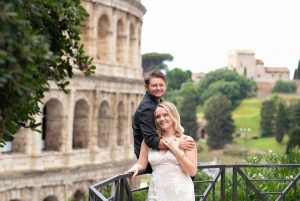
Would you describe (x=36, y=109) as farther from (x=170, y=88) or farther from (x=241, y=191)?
(x=170, y=88)

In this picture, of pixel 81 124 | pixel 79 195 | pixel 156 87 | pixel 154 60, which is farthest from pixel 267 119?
pixel 156 87

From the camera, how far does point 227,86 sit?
104 metres

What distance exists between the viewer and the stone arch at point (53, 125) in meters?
29.2

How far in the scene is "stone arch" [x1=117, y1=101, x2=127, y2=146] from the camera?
111ft

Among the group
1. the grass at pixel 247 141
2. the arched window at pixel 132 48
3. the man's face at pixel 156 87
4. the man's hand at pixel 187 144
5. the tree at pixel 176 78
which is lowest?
the grass at pixel 247 141

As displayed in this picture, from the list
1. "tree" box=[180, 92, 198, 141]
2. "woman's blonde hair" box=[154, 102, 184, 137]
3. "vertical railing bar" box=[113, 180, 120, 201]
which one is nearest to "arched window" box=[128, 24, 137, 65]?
"woman's blonde hair" box=[154, 102, 184, 137]

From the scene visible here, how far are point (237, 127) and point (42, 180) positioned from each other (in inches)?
2650

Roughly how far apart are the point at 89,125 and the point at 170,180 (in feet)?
81.1

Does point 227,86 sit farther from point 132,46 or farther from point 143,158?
point 143,158

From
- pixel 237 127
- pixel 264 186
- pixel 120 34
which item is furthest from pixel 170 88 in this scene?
pixel 264 186

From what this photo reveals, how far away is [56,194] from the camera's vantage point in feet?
94.4

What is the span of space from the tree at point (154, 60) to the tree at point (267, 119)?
112ft

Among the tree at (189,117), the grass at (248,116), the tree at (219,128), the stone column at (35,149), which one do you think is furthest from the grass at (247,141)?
the stone column at (35,149)

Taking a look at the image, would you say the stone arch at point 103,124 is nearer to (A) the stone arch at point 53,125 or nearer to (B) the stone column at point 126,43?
(B) the stone column at point 126,43
